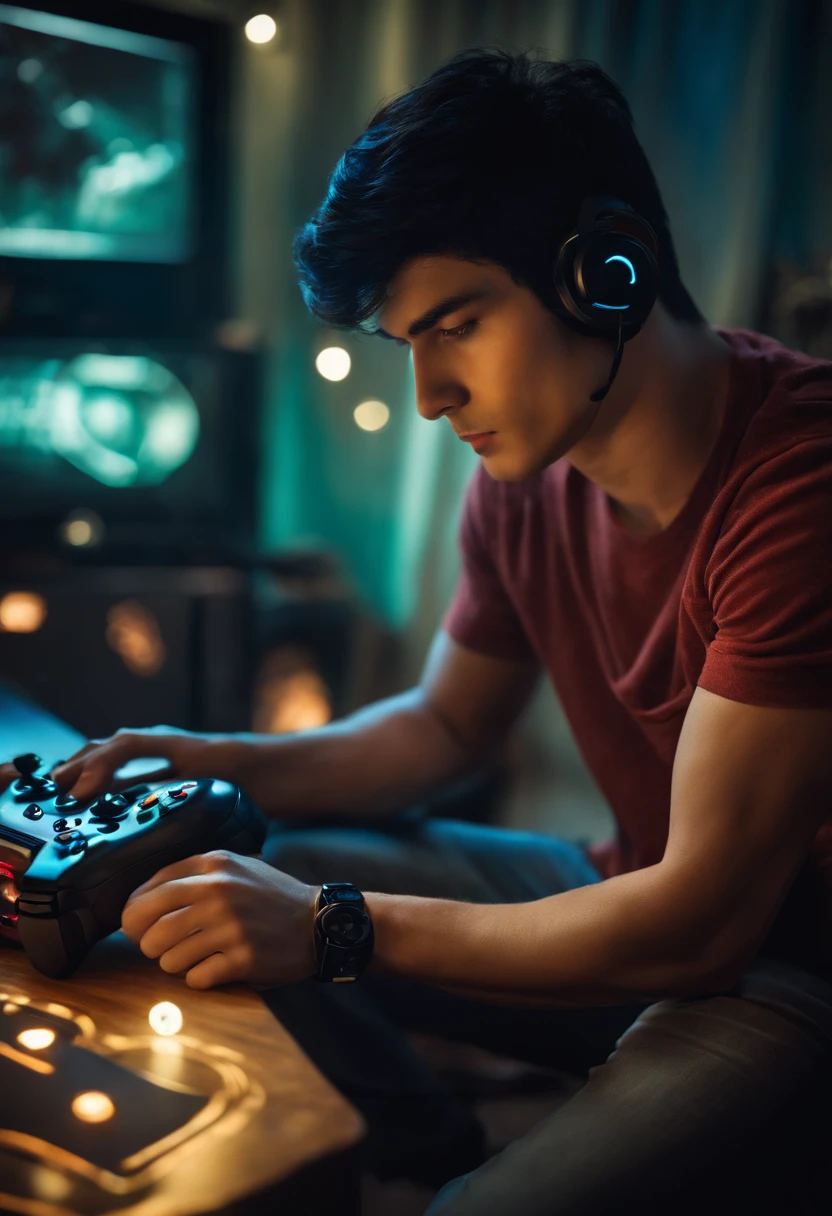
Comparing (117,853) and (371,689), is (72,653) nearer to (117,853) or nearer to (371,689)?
(371,689)

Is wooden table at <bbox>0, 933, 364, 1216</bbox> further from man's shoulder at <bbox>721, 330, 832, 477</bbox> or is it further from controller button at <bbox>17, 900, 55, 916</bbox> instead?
man's shoulder at <bbox>721, 330, 832, 477</bbox>

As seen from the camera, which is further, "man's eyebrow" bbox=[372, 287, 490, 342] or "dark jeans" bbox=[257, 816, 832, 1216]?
"man's eyebrow" bbox=[372, 287, 490, 342]

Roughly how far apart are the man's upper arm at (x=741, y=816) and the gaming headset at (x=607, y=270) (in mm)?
328

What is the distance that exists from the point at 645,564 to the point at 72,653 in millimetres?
1379

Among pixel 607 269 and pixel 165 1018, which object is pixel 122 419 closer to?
pixel 607 269

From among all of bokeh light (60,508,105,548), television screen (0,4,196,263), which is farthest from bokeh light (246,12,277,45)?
bokeh light (60,508,105,548)

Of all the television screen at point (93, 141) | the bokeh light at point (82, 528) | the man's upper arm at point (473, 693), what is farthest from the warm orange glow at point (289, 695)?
the man's upper arm at point (473, 693)

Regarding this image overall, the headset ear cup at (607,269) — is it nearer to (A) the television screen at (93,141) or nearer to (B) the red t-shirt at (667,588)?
(B) the red t-shirt at (667,588)

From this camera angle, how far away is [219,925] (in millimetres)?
645

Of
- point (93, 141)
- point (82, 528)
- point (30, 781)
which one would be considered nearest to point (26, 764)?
point (30, 781)

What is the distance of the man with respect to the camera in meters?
0.70

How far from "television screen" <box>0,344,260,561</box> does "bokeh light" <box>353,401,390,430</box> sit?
430 millimetres

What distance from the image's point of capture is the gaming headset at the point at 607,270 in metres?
0.83

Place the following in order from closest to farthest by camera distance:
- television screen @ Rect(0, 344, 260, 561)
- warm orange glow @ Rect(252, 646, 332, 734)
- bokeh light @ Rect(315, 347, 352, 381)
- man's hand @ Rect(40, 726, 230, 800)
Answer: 1. man's hand @ Rect(40, 726, 230, 800)
2. television screen @ Rect(0, 344, 260, 561)
3. warm orange glow @ Rect(252, 646, 332, 734)
4. bokeh light @ Rect(315, 347, 352, 381)
